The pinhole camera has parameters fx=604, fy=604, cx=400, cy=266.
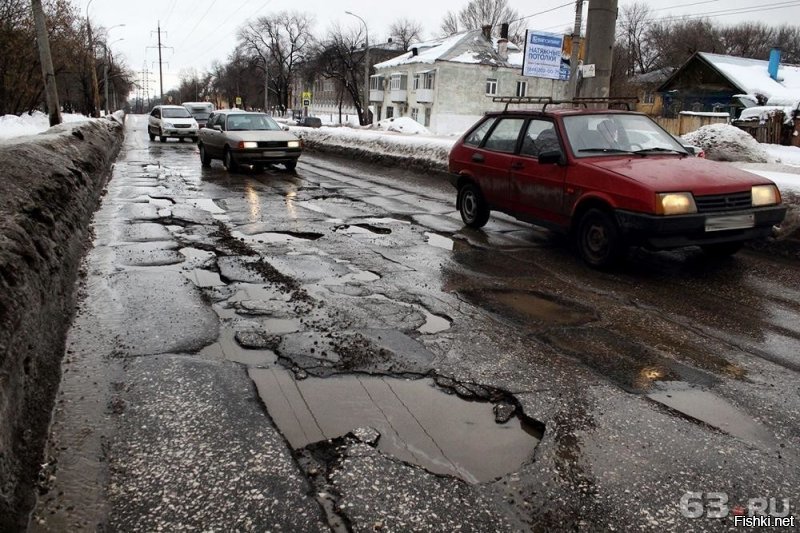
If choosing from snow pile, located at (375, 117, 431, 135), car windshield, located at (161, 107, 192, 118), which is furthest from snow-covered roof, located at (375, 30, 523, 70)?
car windshield, located at (161, 107, 192, 118)

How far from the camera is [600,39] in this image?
11.5 m

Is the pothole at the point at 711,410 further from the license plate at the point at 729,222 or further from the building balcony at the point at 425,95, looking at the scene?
the building balcony at the point at 425,95

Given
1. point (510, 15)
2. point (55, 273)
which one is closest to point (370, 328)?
point (55, 273)

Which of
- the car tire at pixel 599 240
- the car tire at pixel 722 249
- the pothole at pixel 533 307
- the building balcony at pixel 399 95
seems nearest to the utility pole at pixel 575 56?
the car tire at pixel 722 249

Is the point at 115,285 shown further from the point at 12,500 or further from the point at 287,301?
the point at 12,500

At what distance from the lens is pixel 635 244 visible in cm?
590

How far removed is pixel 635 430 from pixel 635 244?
3.22 metres

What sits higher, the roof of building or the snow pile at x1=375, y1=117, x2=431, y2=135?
the roof of building

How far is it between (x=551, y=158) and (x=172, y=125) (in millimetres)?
24925

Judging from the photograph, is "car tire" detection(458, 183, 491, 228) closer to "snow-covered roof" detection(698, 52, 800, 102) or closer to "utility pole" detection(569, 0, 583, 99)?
"utility pole" detection(569, 0, 583, 99)

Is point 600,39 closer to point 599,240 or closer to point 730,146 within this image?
point 730,146

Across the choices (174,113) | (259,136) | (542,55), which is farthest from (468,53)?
(259,136)

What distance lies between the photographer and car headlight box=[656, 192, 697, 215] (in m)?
5.54

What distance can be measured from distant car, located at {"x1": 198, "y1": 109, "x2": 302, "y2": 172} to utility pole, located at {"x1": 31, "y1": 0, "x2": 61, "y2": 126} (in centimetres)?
762
